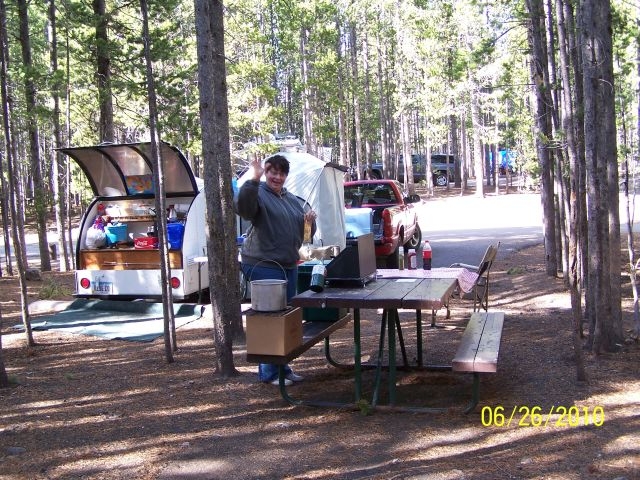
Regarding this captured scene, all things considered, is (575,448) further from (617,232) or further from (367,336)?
(367,336)

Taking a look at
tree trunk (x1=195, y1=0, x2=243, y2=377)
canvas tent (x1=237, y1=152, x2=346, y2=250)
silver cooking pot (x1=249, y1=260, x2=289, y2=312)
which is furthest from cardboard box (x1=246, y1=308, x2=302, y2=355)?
canvas tent (x1=237, y1=152, x2=346, y2=250)

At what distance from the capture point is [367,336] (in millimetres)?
7434

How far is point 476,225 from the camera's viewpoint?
2175 centimetres

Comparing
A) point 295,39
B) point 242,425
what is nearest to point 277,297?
point 242,425

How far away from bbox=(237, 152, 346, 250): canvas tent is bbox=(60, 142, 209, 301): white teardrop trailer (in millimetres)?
1978

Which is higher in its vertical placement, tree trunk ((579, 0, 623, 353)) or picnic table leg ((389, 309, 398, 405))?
tree trunk ((579, 0, 623, 353))

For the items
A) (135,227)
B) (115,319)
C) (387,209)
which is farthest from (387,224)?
(115,319)

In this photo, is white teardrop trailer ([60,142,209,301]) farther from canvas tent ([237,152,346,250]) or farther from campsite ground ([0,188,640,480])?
campsite ground ([0,188,640,480])

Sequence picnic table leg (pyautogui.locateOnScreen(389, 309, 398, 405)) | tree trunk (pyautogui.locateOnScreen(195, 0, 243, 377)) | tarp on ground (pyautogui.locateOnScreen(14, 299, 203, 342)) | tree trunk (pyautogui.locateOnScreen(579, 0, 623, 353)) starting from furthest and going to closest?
tarp on ground (pyautogui.locateOnScreen(14, 299, 203, 342)) < tree trunk (pyautogui.locateOnScreen(195, 0, 243, 377)) < tree trunk (pyautogui.locateOnScreen(579, 0, 623, 353)) < picnic table leg (pyautogui.locateOnScreen(389, 309, 398, 405))

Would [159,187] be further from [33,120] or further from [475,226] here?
[475,226]

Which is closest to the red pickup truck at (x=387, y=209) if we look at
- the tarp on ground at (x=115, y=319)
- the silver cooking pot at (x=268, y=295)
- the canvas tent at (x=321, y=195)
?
the canvas tent at (x=321, y=195)

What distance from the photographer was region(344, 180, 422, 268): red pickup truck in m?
12.4

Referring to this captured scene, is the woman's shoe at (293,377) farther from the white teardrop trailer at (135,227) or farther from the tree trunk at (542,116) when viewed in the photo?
the tree trunk at (542,116)
